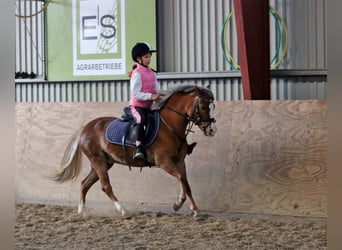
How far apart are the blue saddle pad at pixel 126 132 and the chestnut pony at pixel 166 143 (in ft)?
0.15

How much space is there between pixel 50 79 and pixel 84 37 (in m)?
0.74

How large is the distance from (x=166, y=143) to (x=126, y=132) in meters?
0.40

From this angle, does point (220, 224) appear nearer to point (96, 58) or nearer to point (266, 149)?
point (266, 149)

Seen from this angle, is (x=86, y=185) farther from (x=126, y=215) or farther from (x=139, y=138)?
(x=139, y=138)

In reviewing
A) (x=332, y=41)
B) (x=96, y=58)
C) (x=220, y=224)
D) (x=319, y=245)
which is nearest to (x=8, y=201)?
(x=332, y=41)

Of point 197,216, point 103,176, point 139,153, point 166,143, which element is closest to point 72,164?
point 103,176

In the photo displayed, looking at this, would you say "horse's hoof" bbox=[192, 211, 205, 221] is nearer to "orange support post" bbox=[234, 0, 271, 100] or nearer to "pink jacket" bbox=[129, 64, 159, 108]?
"pink jacket" bbox=[129, 64, 159, 108]

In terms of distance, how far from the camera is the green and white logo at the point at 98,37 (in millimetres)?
7766

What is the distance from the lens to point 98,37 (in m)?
7.97

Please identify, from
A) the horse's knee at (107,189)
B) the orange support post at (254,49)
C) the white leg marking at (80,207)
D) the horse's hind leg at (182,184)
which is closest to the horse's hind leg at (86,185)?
the white leg marking at (80,207)

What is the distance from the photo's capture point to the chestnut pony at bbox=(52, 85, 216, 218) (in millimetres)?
5496

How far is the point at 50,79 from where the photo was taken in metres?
8.27

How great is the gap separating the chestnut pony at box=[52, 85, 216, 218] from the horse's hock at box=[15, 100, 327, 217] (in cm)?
38

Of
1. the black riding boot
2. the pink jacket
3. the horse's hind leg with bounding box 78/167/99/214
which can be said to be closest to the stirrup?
the black riding boot
